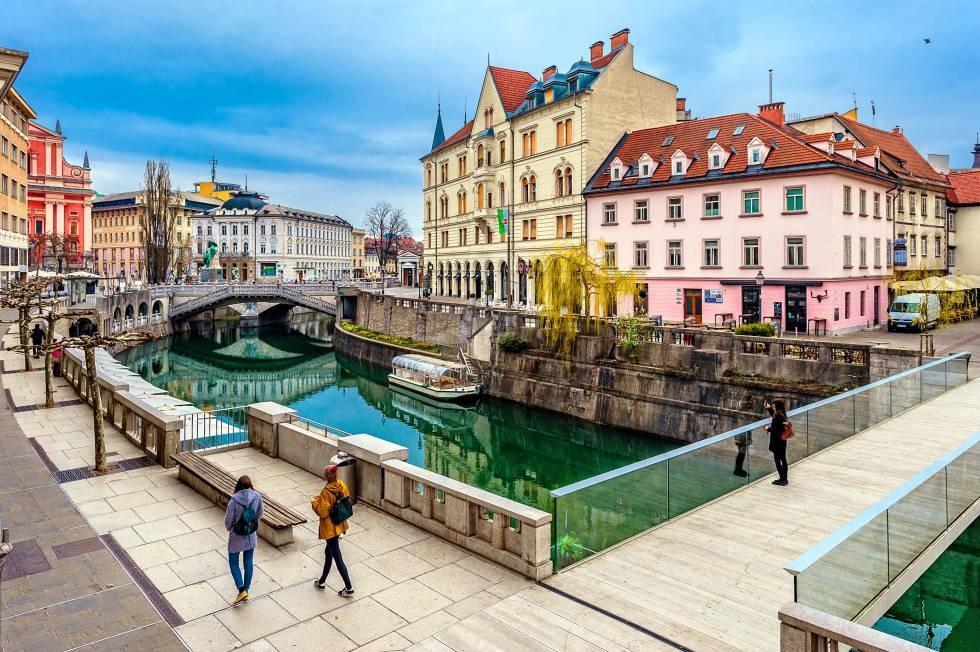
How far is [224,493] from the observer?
11594 mm

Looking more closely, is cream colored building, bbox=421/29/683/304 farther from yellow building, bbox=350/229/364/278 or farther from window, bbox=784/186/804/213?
yellow building, bbox=350/229/364/278

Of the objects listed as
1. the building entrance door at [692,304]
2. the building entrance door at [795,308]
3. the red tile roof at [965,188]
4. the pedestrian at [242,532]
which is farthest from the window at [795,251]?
the pedestrian at [242,532]

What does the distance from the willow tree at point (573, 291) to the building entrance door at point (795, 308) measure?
26.8ft

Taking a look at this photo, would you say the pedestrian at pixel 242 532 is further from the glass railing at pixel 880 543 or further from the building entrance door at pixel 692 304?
the building entrance door at pixel 692 304

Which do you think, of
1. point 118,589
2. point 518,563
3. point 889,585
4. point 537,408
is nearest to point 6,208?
point 537,408

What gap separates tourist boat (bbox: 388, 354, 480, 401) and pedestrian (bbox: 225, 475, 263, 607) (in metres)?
28.8

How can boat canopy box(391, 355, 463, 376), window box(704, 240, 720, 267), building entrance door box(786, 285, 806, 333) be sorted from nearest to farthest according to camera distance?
building entrance door box(786, 285, 806, 333), window box(704, 240, 720, 267), boat canopy box(391, 355, 463, 376)

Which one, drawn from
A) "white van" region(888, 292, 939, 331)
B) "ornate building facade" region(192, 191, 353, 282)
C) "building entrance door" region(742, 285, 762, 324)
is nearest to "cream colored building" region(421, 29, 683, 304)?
"building entrance door" region(742, 285, 762, 324)

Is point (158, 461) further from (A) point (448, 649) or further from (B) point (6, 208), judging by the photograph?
(B) point (6, 208)

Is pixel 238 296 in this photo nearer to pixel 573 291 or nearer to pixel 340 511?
pixel 573 291

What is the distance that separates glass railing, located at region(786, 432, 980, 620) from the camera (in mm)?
7039

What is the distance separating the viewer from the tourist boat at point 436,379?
37.7m

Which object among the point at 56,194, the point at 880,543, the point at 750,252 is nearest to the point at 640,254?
the point at 750,252

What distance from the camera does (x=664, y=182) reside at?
40062mm
